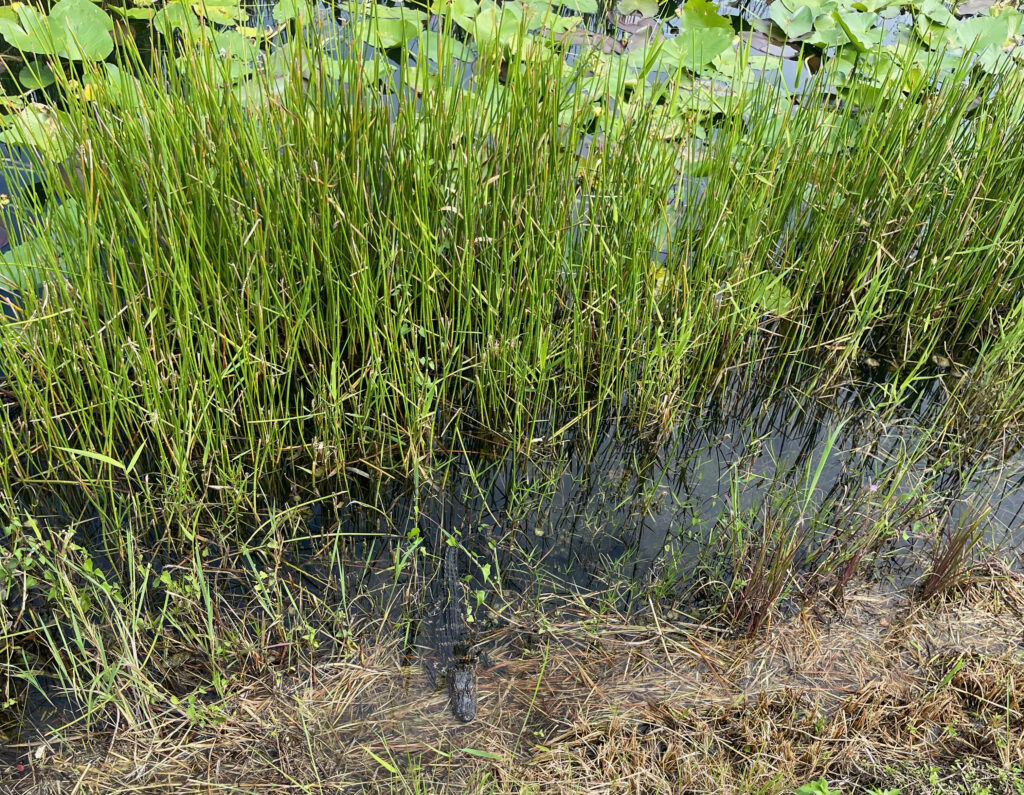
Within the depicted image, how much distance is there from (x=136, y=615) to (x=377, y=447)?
0.58 meters

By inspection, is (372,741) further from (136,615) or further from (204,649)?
(136,615)

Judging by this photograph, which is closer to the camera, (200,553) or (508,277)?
(200,553)

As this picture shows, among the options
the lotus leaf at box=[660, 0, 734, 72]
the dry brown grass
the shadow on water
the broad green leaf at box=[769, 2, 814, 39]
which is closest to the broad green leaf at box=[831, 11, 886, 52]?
the broad green leaf at box=[769, 2, 814, 39]

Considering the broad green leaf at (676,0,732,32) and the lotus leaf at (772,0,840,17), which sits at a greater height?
the lotus leaf at (772,0,840,17)

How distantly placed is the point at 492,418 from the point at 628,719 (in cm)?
77

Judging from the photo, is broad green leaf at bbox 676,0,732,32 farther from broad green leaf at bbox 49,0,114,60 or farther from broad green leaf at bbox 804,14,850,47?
broad green leaf at bbox 49,0,114,60

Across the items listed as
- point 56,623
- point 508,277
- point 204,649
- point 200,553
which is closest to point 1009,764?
point 508,277

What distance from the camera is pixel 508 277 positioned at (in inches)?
64.6

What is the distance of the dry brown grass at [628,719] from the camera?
1241mm

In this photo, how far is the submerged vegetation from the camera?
52.4 inches

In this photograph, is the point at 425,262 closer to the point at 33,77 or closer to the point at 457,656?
the point at 457,656

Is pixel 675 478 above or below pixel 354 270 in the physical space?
below

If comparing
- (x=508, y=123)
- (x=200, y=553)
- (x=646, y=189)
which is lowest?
(x=200, y=553)

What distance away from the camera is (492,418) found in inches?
72.6
